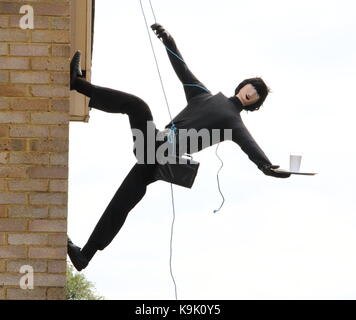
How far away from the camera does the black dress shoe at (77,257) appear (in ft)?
24.0

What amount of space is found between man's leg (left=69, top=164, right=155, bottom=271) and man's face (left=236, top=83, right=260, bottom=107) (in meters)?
0.82

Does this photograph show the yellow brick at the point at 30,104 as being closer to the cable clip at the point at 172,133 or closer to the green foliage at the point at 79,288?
the cable clip at the point at 172,133

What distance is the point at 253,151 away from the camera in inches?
284

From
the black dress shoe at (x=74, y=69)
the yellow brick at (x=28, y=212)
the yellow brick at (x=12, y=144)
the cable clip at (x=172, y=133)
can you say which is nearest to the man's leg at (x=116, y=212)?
the cable clip at (x=172, y=133)

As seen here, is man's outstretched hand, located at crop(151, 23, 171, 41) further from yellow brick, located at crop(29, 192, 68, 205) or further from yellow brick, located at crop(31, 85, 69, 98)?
yellow brick, located at crop(29, 192, 68, 205)

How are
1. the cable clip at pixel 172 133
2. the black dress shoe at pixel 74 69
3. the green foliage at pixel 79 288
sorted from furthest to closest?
1. the green foliage at pixel 79 288
2. the cable clip at pixel 172 133
3. the black dress shoe at pixel 74 69

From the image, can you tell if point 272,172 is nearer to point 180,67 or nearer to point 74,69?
point 180,67

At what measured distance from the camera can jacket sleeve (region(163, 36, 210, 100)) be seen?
7438 mm

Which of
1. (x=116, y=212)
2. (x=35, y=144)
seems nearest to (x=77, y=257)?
(x=116, y=212)

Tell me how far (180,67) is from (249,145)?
0.74m

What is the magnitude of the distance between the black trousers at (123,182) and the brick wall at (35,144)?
344 mm

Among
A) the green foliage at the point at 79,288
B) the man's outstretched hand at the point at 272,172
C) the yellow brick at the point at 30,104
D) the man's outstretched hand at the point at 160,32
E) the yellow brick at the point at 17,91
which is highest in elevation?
the man's outstretched hand at the point at 160,32
